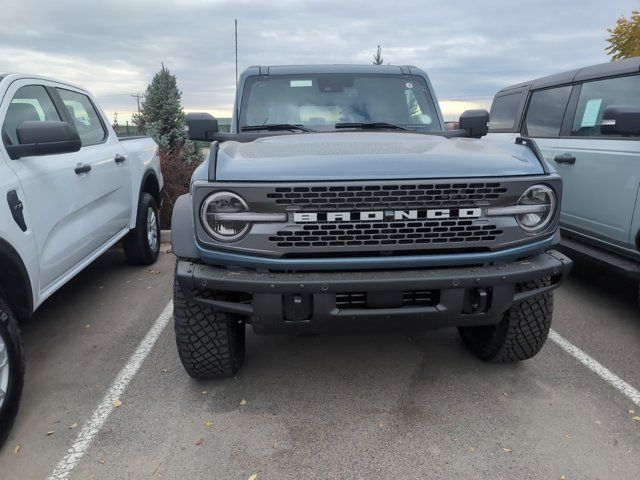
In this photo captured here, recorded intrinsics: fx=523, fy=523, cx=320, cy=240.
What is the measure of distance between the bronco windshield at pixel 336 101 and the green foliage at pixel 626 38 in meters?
15.6

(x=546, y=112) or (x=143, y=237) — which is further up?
(x=546, y=112)

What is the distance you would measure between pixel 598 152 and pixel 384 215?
2784mm

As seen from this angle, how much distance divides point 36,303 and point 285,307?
163 cm

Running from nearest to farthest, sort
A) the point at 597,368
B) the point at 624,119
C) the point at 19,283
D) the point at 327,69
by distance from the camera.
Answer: the point at 19,283 → the point at 597,368 → the point at 624,119 → the point at 327,69

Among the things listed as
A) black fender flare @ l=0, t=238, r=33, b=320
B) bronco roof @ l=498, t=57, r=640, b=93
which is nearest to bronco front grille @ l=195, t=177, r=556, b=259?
black fender flare @ l=0, t=238, r=33, b=320

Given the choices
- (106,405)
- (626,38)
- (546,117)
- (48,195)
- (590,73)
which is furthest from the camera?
(626,38)

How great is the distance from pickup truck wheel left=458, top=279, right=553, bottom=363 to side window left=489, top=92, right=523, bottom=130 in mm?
3796

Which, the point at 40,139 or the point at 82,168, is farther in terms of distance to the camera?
the point at 82,168

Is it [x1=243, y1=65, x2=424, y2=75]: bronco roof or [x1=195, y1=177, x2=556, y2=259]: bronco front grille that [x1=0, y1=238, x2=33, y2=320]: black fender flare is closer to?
[x1=195, y1=177, x2=556, y2=259]: bronco front grille

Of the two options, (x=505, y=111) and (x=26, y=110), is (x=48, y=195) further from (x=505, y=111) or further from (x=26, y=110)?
(x=505, y=111)

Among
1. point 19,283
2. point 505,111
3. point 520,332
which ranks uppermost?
point 505,111

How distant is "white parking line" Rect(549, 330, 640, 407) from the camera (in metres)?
Answer: 3.11

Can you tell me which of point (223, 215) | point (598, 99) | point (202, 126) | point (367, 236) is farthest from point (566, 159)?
point (223, 215)

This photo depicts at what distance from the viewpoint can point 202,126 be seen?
3.87 meters
